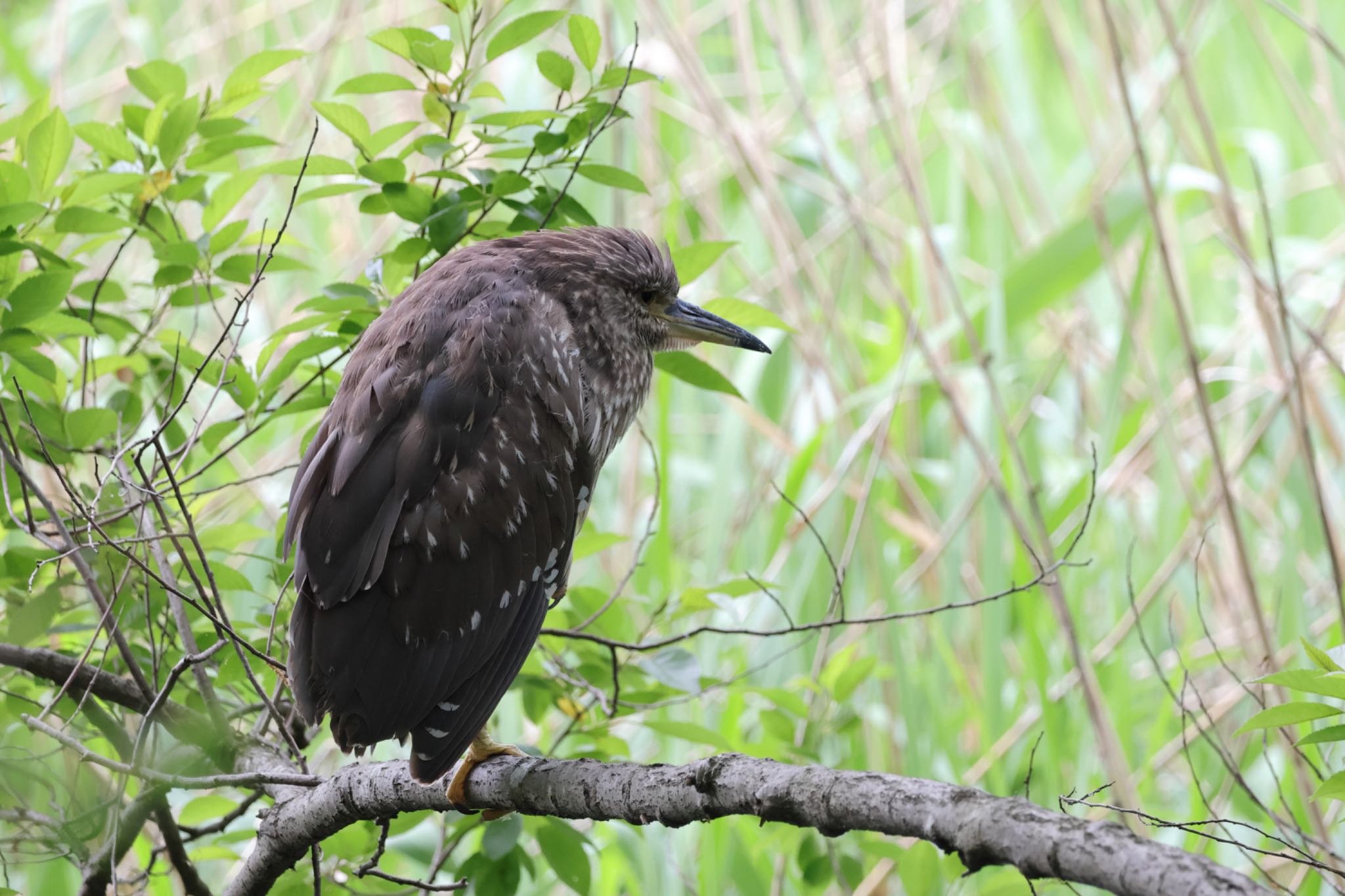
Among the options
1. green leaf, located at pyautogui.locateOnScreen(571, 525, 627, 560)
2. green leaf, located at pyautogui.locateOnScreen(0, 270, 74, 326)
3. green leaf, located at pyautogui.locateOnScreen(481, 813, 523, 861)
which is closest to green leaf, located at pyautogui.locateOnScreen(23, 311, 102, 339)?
green leaf, located at pyautogui.locateOnScreen(0, 270, 74, 326)

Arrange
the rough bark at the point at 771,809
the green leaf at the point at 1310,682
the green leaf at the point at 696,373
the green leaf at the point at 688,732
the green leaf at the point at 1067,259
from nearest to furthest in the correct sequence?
1. the rough bark at the point at 771,809
2. the green leaf at the point at 1310,682
3. the green leaf at the point at 688,732
4. the green leaf at the point at 696,373
5. the green leaf at the point at 1067,259

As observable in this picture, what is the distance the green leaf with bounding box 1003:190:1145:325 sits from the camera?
2.74 meters

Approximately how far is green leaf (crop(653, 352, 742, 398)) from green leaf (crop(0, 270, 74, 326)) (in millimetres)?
828

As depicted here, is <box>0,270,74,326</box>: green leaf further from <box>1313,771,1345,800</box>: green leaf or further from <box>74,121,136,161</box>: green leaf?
<box>1313,771,1345,800</box>: green leaf

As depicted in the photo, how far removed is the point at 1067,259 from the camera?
2.78m

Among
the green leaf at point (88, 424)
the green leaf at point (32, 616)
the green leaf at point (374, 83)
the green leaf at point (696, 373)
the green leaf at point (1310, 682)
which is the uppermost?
the green leaf at point (374, 83)

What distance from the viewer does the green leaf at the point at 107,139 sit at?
1.70 meters

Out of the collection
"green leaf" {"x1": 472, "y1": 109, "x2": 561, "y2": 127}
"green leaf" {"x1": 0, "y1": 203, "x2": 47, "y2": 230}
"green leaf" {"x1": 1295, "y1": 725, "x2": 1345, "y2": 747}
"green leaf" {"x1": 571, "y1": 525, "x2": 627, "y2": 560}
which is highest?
"green leaf" {"x1": 472, "y1": 109, "x2": 561, "y2": 127}

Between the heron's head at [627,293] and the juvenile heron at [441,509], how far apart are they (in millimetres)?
77

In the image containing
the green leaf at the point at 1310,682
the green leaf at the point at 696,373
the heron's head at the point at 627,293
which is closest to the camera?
the green leaf at the point at 1310,682

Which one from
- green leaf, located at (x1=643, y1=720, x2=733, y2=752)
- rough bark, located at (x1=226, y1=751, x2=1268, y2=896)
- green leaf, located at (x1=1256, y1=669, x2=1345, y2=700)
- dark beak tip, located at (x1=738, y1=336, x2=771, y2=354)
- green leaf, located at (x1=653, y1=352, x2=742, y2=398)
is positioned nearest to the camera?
rough bark, located at (x1=226, y1=751, x2=1268, y2=896)

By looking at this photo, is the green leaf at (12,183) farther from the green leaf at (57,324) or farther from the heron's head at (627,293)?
the heron's head at (627,293)

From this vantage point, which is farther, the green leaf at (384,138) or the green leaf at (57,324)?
the green leaf at (384,138)

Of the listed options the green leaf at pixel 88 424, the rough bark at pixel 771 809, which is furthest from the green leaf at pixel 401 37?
the rough bark at pixel 771 809
